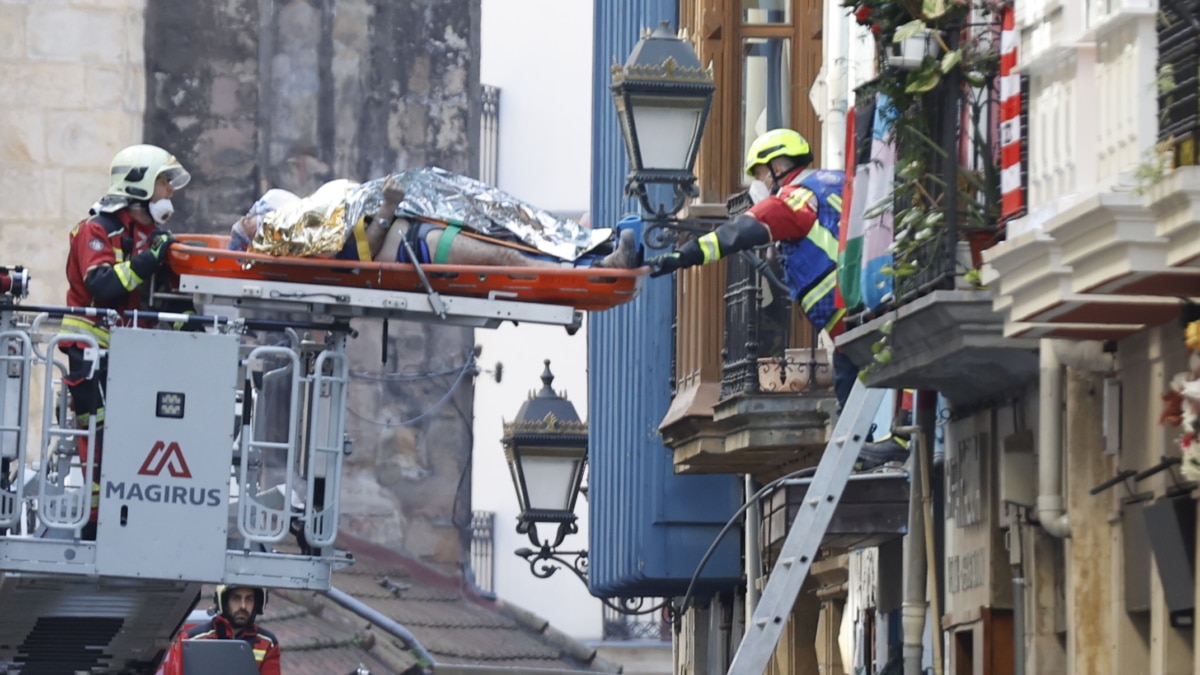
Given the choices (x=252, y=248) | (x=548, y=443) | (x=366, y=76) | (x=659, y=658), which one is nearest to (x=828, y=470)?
(x=252, y=248)

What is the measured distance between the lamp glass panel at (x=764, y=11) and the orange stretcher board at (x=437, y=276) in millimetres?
8061

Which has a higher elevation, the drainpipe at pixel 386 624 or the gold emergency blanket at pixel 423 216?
the gold emergency blanket at pixel 423 216

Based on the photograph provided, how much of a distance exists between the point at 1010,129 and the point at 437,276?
2.59m

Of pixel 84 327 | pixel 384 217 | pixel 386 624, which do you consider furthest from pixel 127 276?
pixel 386 624

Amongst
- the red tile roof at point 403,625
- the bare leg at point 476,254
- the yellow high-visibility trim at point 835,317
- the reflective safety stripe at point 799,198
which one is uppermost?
the reflective safety stripe at point 799,198

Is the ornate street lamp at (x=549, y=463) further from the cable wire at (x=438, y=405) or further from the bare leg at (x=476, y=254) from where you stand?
the cable wire at (x=438, y=405)

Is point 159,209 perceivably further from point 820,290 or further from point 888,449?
point 888,449

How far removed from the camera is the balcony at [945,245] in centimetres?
1476

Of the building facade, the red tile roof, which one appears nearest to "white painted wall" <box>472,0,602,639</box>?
the red tile roof

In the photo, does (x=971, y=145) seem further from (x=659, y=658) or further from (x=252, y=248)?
A: (x=659, y=658)

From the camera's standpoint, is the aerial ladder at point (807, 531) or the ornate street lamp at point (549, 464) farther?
the ornate street lamp at point (549, 464)

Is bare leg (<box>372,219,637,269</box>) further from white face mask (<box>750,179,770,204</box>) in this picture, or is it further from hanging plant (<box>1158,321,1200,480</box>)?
white face mask (<box>750,179,770,204</box>)

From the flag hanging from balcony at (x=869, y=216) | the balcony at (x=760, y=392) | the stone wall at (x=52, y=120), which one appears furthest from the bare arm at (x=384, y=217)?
the stone wall at (x=52, y=120)

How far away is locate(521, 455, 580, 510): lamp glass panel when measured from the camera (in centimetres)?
2491
